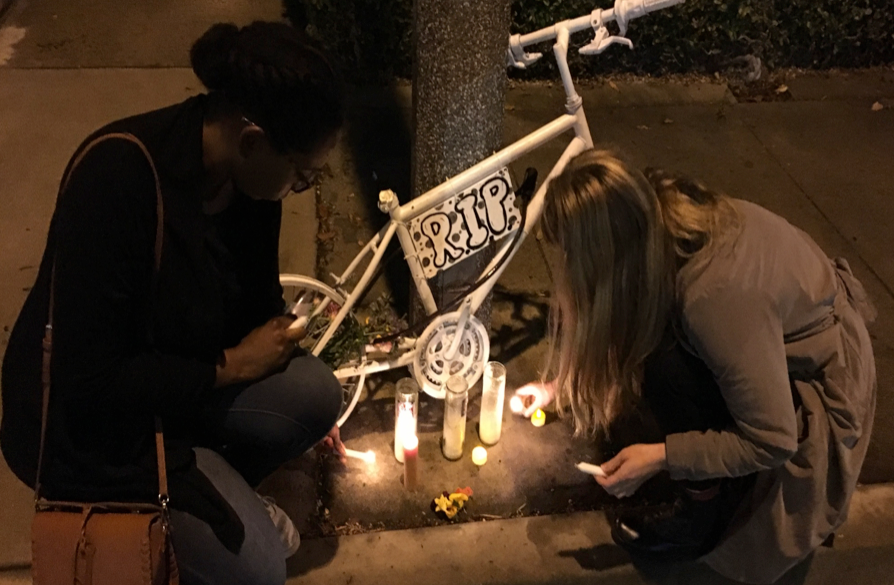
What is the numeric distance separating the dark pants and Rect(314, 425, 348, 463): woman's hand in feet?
2.91

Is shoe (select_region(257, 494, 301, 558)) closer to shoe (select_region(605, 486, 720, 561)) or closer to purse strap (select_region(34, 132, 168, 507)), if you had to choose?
purse strap (select_region(34, 132, 168, 507))

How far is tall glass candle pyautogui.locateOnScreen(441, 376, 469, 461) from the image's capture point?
Result: 2535 millimetres

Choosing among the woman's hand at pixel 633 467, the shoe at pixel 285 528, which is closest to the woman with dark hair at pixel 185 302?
the shoe at pixel 285 528

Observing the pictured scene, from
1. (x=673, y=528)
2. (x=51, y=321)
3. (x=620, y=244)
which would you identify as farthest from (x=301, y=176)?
(x=673, y=528)

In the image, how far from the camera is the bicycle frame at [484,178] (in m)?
2.37

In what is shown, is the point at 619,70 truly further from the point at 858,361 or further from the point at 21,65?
the point at 21,65

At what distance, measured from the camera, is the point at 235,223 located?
1922 mm

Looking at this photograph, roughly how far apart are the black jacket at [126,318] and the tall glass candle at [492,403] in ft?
3.10

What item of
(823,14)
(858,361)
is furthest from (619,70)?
(858,361)

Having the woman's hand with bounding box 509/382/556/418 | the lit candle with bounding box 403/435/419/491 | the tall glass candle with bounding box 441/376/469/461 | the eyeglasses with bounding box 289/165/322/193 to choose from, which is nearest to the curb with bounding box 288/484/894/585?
the lit candle with bounding box 403/435/419/491

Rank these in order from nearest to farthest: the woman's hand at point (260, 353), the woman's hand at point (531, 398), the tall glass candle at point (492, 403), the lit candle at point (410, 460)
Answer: the woman's hand at point (260, 353)
the lit candle at point (410, 460)
the tall glass candle at point (492, 403)
the woman's hand at point (531, 398)

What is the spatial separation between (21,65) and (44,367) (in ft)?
11.9

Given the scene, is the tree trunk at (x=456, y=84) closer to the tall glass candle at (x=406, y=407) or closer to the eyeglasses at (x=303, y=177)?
the tall glass candle at (x=406, y=407)

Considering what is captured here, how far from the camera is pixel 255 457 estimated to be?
221 centimetres
